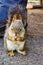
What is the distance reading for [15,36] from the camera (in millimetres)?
2172

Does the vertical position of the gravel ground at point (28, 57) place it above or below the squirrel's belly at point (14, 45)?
below

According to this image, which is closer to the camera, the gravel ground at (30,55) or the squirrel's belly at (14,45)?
the gravel ground at (30,55)

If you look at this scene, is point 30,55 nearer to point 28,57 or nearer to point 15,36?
point 28,57

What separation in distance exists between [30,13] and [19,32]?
7.01 ft

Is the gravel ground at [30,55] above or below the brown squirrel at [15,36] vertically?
below

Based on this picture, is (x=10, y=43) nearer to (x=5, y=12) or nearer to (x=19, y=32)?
(x=19, y=32)

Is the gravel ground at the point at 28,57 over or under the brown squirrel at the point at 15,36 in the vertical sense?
under

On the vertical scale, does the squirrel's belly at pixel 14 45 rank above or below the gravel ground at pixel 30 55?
above

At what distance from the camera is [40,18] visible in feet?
12.7

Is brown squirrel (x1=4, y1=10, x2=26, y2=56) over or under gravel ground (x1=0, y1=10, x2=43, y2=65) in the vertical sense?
over

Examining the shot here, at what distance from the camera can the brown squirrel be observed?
216cm

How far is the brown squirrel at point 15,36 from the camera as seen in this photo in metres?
2.16

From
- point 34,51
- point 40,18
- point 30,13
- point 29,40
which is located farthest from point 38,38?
point 30,13

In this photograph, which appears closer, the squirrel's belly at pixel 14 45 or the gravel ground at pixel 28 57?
the gravel ground at pixel 28 57
